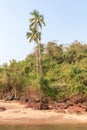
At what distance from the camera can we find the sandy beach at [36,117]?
34.9 meters

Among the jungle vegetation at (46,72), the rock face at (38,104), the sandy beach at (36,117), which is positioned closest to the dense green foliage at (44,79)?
the jungle vegetation at (46,72)

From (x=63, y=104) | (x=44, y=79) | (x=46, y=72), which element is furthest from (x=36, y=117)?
(x=46, y=72)

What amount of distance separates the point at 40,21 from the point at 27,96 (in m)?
17.0

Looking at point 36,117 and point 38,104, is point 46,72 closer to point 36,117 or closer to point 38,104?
point 38,104

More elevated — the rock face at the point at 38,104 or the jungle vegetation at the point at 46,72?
the jungle vegetation at the point at 46,72

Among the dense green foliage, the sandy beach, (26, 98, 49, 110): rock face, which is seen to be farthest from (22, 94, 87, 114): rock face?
the dense green foliage

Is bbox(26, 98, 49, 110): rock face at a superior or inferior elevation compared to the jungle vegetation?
inferior

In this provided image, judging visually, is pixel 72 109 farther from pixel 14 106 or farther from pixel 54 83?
pixel 54 83

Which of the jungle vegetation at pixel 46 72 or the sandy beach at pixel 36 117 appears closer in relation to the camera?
the sandy beach at pixel 36 117

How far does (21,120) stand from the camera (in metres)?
35.3

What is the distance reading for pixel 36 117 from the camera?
3656 cm

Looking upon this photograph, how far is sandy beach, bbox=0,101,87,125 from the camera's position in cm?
3491

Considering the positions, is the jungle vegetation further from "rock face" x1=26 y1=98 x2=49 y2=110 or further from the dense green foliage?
"rock face" x1=26 y1=98 x2=49 y2=110

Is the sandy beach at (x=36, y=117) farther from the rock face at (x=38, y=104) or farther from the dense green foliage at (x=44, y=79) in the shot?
the dense green foliage at (x=44, y=79)
